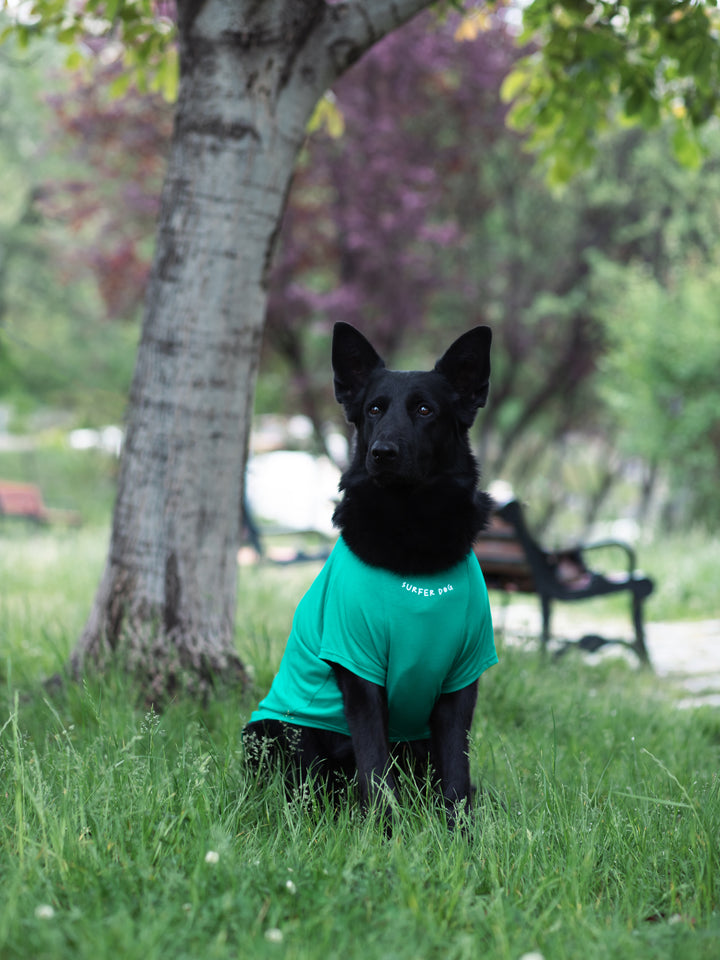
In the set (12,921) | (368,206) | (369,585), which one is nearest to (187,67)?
(369,585)

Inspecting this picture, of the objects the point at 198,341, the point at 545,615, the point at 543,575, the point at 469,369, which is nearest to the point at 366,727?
the point at 469,369

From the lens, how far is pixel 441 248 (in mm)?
13891

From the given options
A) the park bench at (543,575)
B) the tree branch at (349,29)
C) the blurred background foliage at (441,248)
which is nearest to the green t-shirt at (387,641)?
the tree branch at (349,29)

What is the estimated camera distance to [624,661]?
6.73 m

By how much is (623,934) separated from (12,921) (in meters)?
1.36

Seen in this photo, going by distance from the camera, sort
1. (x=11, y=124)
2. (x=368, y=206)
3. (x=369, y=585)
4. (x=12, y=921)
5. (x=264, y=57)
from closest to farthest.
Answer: (x=12, y=921), (x=369, y=585), (x=264, y=57), (x=368, y=206), (x=11, y=124)

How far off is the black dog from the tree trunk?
1.21 metres

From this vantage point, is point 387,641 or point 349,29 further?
point 349,29

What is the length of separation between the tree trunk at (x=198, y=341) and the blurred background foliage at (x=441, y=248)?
553 centimetres

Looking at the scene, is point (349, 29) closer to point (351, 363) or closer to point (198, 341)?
point (198, 341)

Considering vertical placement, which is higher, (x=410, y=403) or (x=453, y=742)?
(x=410, y=403)

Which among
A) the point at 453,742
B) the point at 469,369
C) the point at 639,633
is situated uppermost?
the point at 469,369

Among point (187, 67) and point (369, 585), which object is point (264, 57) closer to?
point (187, 67)

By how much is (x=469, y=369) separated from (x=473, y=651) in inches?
37.7
